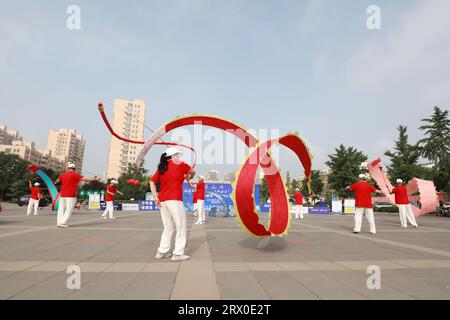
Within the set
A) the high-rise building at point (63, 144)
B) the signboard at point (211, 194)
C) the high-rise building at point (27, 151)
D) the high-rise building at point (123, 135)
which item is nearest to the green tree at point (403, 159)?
the signboard at point (211, 194)

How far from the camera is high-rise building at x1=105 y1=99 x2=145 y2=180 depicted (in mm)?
114625

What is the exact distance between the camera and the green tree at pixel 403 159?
1572 inches

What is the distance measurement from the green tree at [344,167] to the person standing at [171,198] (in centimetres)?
4354

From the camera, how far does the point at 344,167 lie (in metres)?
45.2

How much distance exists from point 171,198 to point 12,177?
247 ft

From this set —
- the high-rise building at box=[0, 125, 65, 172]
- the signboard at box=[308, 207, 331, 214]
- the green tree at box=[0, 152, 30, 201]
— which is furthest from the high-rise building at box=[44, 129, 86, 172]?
the signboard at box=[308, 207, 331, 214]

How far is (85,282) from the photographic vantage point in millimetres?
3680

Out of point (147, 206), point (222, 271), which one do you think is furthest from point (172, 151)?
point (147, 206)

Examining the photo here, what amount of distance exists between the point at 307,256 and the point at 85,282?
163 inches

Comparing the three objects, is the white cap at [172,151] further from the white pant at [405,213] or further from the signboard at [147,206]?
the signboard at [147,206]
